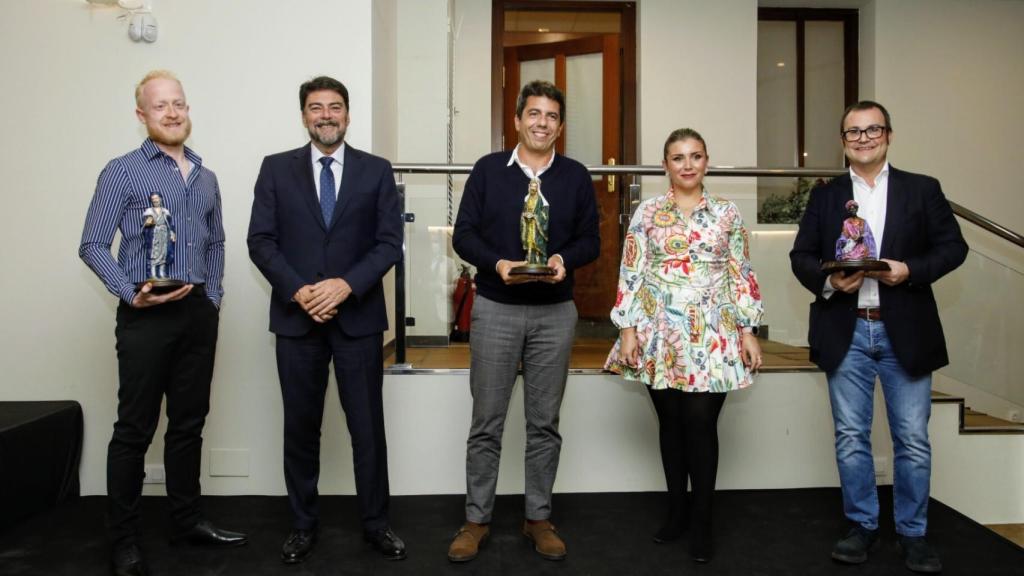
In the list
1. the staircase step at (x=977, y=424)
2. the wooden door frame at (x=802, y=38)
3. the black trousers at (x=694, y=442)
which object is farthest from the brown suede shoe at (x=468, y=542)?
the wooden door frame at (x=802, y=38)

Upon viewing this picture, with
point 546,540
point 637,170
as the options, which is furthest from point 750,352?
point 637,170

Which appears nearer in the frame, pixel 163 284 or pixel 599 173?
pixel 163 284

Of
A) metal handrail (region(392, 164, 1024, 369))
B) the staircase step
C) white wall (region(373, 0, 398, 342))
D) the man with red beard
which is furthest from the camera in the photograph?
the staircase step

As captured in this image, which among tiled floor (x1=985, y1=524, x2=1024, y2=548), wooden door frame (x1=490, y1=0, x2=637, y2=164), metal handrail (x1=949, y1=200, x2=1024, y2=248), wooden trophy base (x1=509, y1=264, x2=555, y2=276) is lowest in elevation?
tiled floor (x1=985, y1=524, x2=1024, y2=548)

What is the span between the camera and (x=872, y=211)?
2562 mm

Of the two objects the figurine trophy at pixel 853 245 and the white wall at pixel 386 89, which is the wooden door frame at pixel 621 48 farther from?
the figurine trophy at pixel 853 245

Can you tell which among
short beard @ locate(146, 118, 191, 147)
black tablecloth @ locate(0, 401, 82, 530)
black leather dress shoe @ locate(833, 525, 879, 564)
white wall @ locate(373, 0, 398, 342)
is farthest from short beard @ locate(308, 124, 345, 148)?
black leather dress shoe @ locate(833, 525, 879, 564)

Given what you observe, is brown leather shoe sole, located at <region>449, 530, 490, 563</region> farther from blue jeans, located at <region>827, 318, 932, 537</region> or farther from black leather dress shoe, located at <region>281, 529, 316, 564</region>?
blue jeans, located at <region>827, 318, 932, 537</region>

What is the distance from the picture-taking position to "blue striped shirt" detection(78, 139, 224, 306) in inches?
92.5

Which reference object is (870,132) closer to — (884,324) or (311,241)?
(884,324)

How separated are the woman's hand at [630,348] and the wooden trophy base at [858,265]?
74 centimetres

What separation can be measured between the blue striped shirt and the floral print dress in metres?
1.60

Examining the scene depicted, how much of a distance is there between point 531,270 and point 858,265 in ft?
3.76

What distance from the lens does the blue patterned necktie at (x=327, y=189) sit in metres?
2.54
